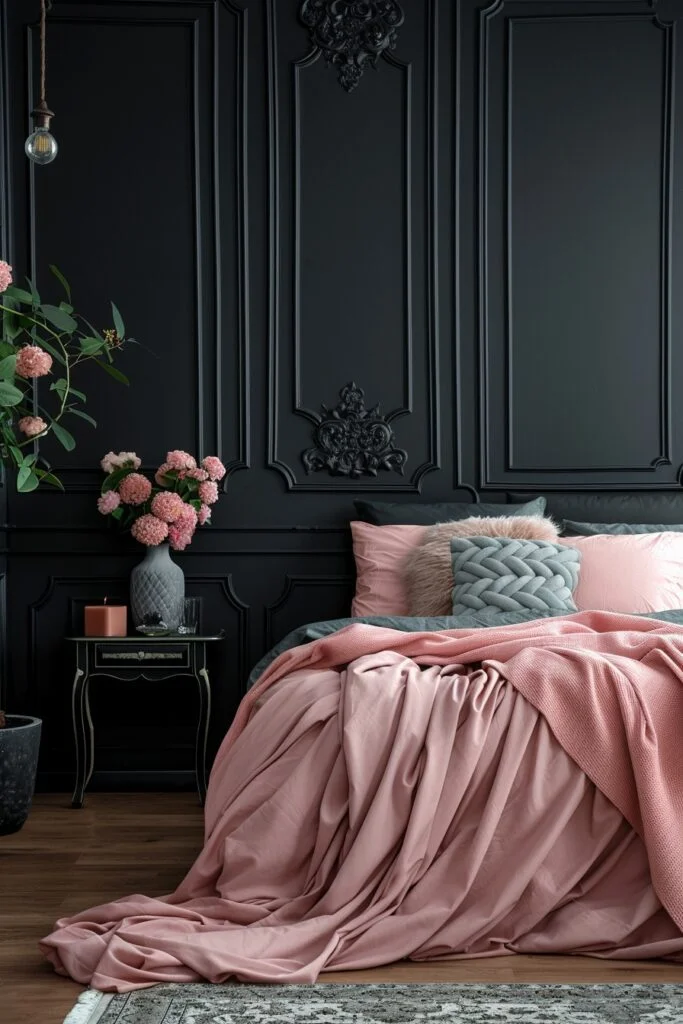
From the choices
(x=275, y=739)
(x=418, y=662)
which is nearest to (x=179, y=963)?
(x=275, y=739)

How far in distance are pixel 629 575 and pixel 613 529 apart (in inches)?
16.7

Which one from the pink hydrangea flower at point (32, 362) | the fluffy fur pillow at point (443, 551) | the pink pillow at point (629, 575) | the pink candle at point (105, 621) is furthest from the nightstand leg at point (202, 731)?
the pink pillow at point (629, 575)

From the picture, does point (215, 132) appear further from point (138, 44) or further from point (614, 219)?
point (614, 219)

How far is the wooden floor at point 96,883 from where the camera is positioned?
2.50m

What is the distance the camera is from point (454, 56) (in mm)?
4941

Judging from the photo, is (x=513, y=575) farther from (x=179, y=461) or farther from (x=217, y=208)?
(x=217, y=208)

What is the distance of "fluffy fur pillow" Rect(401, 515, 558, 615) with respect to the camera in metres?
4.20

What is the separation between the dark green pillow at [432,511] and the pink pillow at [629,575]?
1.38 ft

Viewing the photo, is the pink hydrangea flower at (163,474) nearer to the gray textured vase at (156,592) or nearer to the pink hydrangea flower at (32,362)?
the gray textured vase at (156,592)

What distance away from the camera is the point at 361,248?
16.2 feet

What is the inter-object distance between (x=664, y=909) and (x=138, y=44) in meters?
4.05

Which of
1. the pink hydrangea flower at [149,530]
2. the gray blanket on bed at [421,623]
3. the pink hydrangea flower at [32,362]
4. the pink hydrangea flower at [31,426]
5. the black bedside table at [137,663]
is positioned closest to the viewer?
the gray blanket on bed at [421,623]

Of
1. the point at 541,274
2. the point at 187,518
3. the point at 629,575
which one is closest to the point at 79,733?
the point at 187,518

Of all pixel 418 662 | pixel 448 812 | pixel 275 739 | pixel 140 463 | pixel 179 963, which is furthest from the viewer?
pixel 140 463
